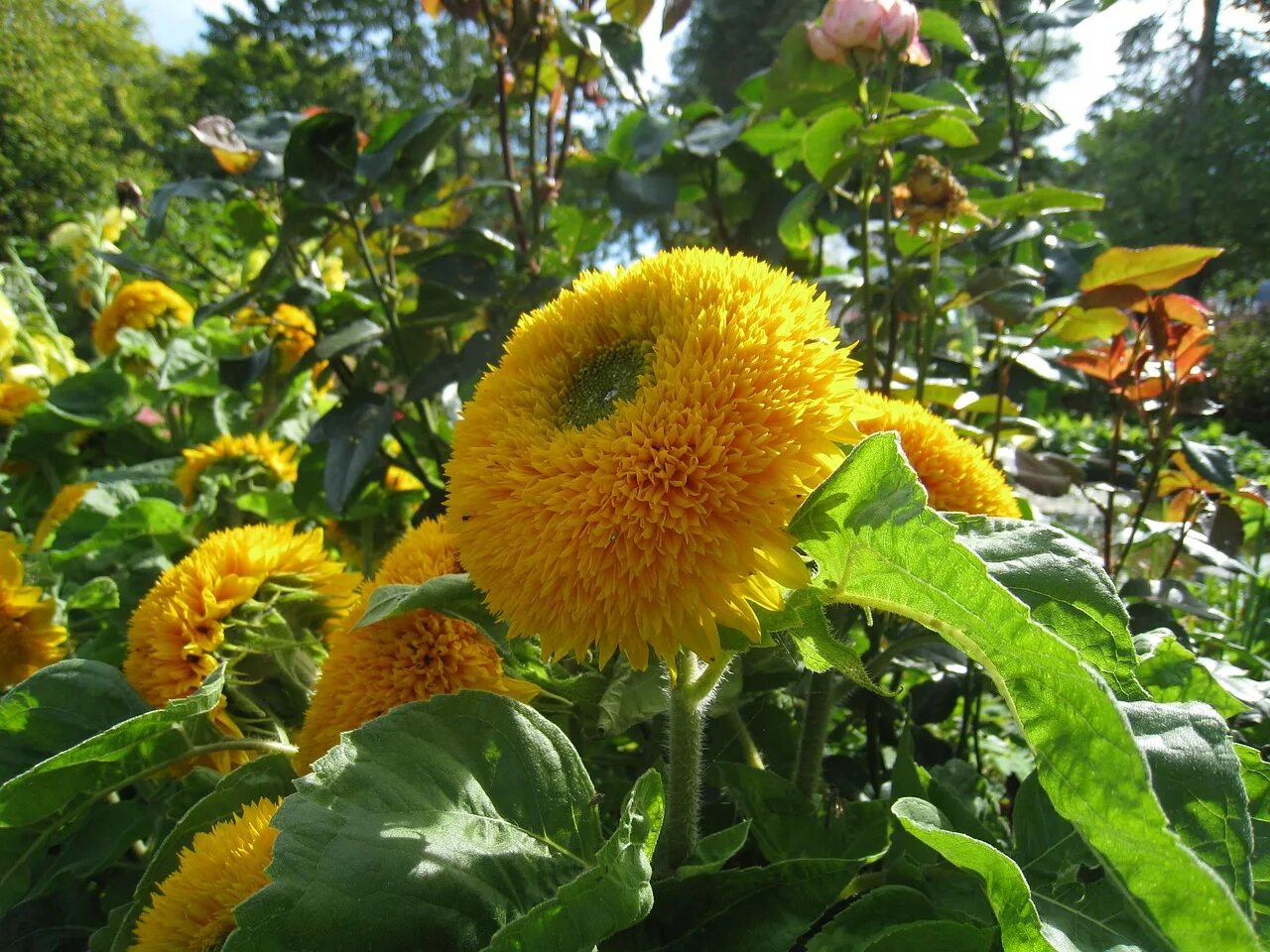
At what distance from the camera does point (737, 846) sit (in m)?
0.61

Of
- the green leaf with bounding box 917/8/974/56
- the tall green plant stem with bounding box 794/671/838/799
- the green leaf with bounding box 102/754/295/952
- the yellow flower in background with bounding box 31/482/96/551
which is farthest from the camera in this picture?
the yellow flower in background with bounding box 31/482/96/551

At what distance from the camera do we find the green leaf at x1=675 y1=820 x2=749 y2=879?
61 cm

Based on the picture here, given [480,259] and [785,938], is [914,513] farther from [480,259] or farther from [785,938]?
[480,259]

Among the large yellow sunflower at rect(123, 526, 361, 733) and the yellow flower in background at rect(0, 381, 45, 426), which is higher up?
the yellow flower in background at rect(0, 381, 45, 426)

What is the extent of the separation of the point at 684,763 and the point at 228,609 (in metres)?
0.58

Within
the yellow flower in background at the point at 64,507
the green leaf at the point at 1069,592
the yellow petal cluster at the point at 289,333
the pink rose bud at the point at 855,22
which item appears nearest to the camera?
the green leaf at the point at 1069,592

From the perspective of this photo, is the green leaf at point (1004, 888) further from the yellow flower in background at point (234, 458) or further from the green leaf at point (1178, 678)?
the yellow flower in background at point (234, 458)

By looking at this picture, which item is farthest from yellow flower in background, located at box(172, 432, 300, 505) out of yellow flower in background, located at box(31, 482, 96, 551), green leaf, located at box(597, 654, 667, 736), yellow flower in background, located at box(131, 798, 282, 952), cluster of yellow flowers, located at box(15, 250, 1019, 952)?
green leaf, located at box(597, 654, 667, 736)

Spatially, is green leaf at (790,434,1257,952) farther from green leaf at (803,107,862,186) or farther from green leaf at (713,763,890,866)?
green leaf at (803,107,862,186)

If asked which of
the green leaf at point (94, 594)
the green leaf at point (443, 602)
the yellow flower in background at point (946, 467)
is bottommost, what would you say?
the green leaf at point (94, 594)

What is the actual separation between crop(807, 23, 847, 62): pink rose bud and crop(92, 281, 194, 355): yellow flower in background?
178 cm

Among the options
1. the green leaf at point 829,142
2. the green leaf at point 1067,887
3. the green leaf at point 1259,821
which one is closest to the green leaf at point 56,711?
the green leaf at point 1067,887

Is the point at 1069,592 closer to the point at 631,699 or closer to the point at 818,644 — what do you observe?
the point at 818,644

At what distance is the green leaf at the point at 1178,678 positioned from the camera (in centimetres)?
69
